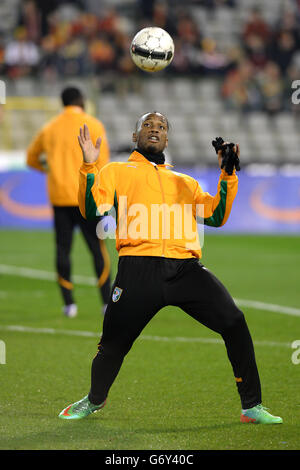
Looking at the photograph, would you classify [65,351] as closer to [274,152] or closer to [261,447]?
[261,447]

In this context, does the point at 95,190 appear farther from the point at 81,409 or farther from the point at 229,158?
the point at 81,409

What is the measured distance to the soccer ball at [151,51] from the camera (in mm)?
7387

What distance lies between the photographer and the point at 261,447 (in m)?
5.00

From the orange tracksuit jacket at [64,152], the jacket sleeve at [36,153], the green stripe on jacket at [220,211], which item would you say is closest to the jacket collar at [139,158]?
the green stripe on jacket at [220,211]

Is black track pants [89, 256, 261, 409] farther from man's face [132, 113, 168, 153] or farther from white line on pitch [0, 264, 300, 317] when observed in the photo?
white line on pitch [0, 264, 300, 317]

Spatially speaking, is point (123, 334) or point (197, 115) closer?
point (123, 334)

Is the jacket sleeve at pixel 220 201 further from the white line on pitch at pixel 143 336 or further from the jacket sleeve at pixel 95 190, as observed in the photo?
the white line on pitch at pixel 143 336

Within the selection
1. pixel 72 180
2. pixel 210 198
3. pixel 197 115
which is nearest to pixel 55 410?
pixel 210 198

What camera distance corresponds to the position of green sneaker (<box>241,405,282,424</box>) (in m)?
5.52

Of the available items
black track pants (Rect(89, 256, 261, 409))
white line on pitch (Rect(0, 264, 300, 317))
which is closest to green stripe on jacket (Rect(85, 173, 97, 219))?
black track pants (Rect(89, 256, 261, 409))

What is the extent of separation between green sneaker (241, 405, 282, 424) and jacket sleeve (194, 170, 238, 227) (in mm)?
1150

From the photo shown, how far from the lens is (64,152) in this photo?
9.79 metres

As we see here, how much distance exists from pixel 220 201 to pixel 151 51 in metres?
2.32

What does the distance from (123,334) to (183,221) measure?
0.77 meters
